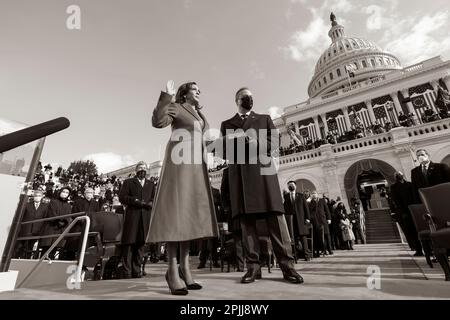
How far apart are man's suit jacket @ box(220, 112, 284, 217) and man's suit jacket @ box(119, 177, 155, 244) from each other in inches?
98.8

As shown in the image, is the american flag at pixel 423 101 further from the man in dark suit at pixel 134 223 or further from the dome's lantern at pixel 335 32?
the dome's lantern at pixel 335 32

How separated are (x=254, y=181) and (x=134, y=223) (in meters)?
2.97

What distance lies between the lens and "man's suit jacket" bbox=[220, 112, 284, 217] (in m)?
3.13

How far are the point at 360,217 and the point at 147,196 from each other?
556 inches

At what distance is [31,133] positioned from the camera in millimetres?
1389

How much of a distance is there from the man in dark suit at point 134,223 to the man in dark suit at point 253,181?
99.0 inches

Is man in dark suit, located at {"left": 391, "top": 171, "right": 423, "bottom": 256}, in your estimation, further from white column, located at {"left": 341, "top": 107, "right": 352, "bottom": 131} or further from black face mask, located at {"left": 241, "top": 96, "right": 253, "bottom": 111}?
white column, located at {"left": 341, "top": 107, "right": 352, "bottom": 131}

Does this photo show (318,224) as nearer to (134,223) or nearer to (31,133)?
(134,223)

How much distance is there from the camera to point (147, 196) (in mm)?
5328

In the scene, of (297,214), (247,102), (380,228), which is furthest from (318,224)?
(380,228)

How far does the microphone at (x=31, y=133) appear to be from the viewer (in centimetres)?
126
